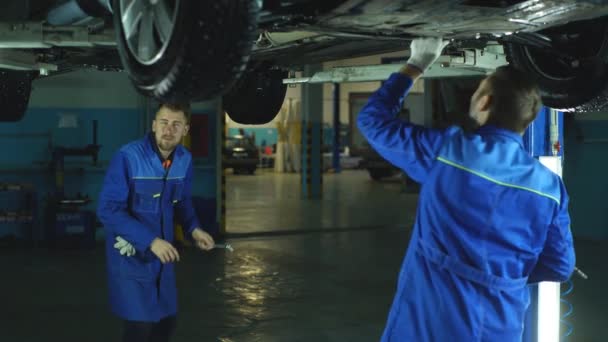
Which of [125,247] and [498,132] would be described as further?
[125,247]

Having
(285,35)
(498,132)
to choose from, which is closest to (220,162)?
(285,35)

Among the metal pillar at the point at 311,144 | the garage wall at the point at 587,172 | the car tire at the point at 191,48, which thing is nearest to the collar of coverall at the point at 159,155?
the car tire at the point at 191,48

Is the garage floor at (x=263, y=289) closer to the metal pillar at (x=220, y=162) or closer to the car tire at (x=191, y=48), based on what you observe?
the metal pillar at (x=220, y=162)

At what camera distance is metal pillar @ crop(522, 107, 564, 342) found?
352cm

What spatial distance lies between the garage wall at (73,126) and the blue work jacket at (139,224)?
5.59 metres

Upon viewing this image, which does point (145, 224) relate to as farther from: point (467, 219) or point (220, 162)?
point (220, 162)

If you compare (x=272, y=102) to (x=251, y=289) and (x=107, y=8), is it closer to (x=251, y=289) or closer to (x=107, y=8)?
(x=107, y=8)

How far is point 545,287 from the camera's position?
11.6 feet

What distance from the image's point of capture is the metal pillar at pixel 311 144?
1414cm

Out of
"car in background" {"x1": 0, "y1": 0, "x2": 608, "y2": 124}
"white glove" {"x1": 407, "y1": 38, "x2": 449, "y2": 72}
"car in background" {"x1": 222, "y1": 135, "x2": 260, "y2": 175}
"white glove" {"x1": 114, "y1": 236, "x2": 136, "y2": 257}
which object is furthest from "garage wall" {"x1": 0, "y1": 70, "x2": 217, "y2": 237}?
"car in background" {"x1": 222, "y1": 135, "x2": 260, "y2": 175}

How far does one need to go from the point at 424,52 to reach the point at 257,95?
2100mm

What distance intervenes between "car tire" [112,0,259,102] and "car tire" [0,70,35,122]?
229cm

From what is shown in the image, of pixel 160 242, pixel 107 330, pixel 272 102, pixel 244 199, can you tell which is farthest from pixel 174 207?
pixel 244 199

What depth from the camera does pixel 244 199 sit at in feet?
44.5
